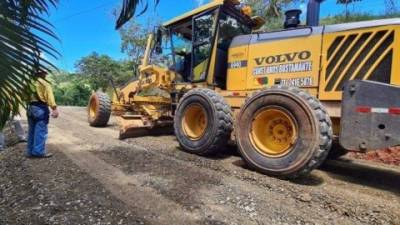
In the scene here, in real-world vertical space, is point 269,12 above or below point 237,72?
above

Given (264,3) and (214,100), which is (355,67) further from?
(264,3)

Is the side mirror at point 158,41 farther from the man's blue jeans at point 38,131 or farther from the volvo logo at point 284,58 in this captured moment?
the man's blue jeans at point 38,131

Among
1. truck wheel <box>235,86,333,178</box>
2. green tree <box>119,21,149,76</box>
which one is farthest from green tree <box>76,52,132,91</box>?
truck wheel <box>235,86,333,178</box>

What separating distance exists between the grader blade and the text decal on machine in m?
3.11

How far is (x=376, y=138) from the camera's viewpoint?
13.9 ft

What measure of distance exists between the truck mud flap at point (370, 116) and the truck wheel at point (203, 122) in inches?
77.6

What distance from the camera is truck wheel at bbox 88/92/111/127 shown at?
998 centimetres

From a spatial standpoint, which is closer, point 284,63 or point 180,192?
point 180,192

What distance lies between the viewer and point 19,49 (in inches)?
56.3

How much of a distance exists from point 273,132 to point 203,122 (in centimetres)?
169

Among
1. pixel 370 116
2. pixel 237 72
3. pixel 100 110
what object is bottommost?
pixel 100 110

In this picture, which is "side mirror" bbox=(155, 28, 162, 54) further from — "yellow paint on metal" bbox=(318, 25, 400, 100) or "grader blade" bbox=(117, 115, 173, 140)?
"yellow paint on metal" bbox=(318, 25, 400, 100)

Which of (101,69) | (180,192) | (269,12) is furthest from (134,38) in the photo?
(180,192)

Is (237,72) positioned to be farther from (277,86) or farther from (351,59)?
(351,59)
